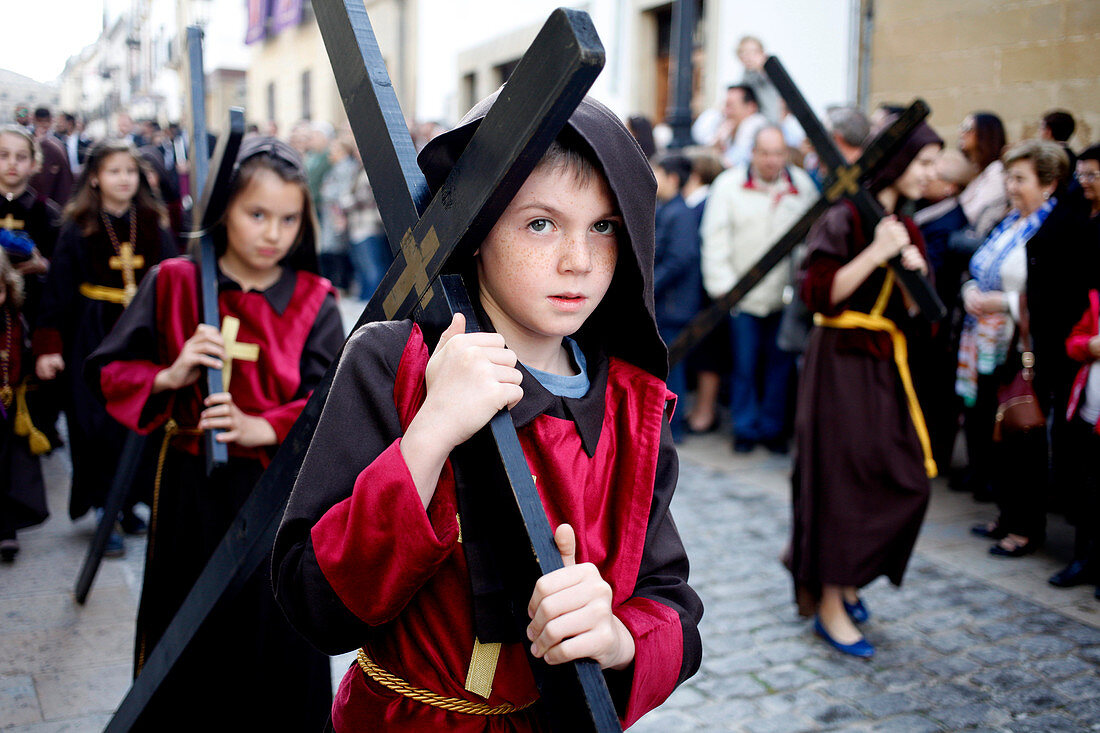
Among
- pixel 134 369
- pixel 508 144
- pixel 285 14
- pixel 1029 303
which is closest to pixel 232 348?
pixel 134 369

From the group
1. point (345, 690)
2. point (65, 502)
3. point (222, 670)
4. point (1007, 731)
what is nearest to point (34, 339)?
point (65, 502)

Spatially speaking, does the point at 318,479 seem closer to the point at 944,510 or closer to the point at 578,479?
the point at 578,479

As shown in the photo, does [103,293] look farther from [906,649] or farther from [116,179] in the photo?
[906,649]

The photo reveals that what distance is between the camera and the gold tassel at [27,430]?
4.36 meters

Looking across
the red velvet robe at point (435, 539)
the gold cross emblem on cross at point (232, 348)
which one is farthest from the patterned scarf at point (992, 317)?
the red velvet robe at point (435, 539)

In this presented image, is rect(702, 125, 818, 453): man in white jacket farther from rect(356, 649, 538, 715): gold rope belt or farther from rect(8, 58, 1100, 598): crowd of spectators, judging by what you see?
rect(356, 649, 538, 715): gold rope belt

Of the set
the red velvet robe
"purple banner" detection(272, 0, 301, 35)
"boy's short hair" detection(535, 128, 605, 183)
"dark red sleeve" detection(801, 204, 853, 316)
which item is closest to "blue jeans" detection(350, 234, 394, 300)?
"dark red sleeve" detection(801, 204, 853, 316)

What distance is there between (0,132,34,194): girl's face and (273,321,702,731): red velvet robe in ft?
15.4

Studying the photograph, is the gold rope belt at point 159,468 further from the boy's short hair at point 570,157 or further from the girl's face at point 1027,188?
the girl's face at point 1027,188

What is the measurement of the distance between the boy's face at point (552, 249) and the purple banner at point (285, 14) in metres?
25.8

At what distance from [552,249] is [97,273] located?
13.5 feet

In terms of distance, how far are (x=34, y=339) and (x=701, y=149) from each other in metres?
5.20

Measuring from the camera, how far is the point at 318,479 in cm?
132

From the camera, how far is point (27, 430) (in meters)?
4.40
